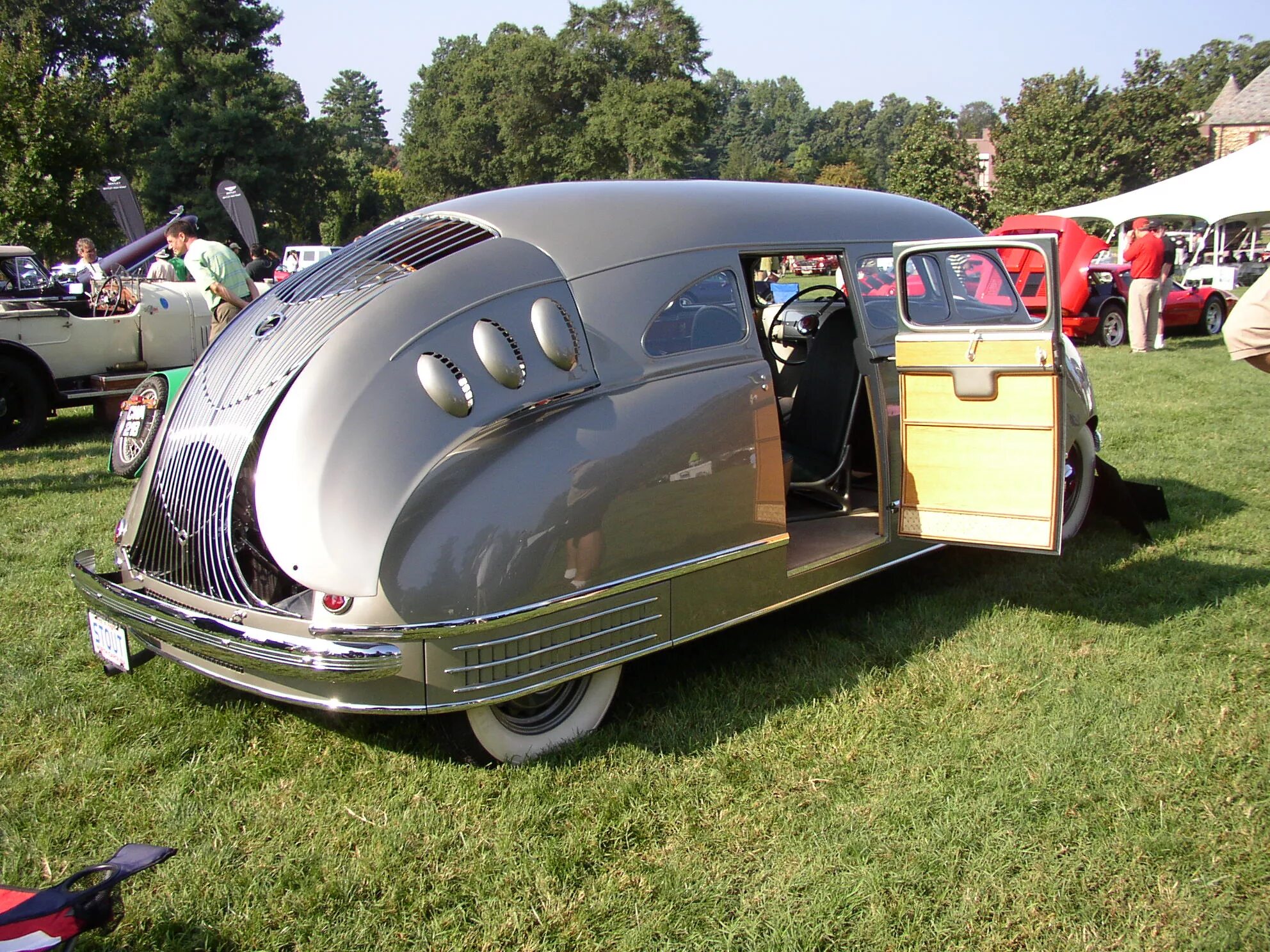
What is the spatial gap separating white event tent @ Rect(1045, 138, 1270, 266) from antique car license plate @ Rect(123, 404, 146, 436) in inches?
884

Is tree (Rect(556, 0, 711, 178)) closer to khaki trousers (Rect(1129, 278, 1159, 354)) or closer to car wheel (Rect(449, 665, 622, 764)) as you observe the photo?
khaki trousers (Rect(1129, 278, 1159, 354))

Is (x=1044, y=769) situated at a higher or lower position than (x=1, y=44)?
lower

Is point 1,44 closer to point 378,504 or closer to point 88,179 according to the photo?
point 88,179

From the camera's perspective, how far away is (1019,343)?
3.80 metres

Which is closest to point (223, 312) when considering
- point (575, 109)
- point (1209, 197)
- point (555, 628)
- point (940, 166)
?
point (555, 628)

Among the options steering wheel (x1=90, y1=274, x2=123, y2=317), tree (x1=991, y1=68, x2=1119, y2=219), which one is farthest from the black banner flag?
tree (x1=991, y1=68, x2=1119, y2=219)

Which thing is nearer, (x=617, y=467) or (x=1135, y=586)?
(x=617, y=467)

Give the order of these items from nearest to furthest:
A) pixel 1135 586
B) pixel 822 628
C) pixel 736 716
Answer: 1. pixel 736 716
2. pixel 822 628
3. pixel 1135 586

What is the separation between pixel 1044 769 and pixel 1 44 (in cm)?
2747

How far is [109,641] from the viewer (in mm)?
3297

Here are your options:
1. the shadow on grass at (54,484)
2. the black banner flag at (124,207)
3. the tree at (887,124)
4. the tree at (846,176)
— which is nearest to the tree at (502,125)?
the tree at (846,176)

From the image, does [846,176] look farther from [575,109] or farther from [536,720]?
[536,720]

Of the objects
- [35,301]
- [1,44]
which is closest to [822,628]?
[35,301]

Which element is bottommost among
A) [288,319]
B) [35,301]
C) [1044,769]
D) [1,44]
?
[1044,769]
